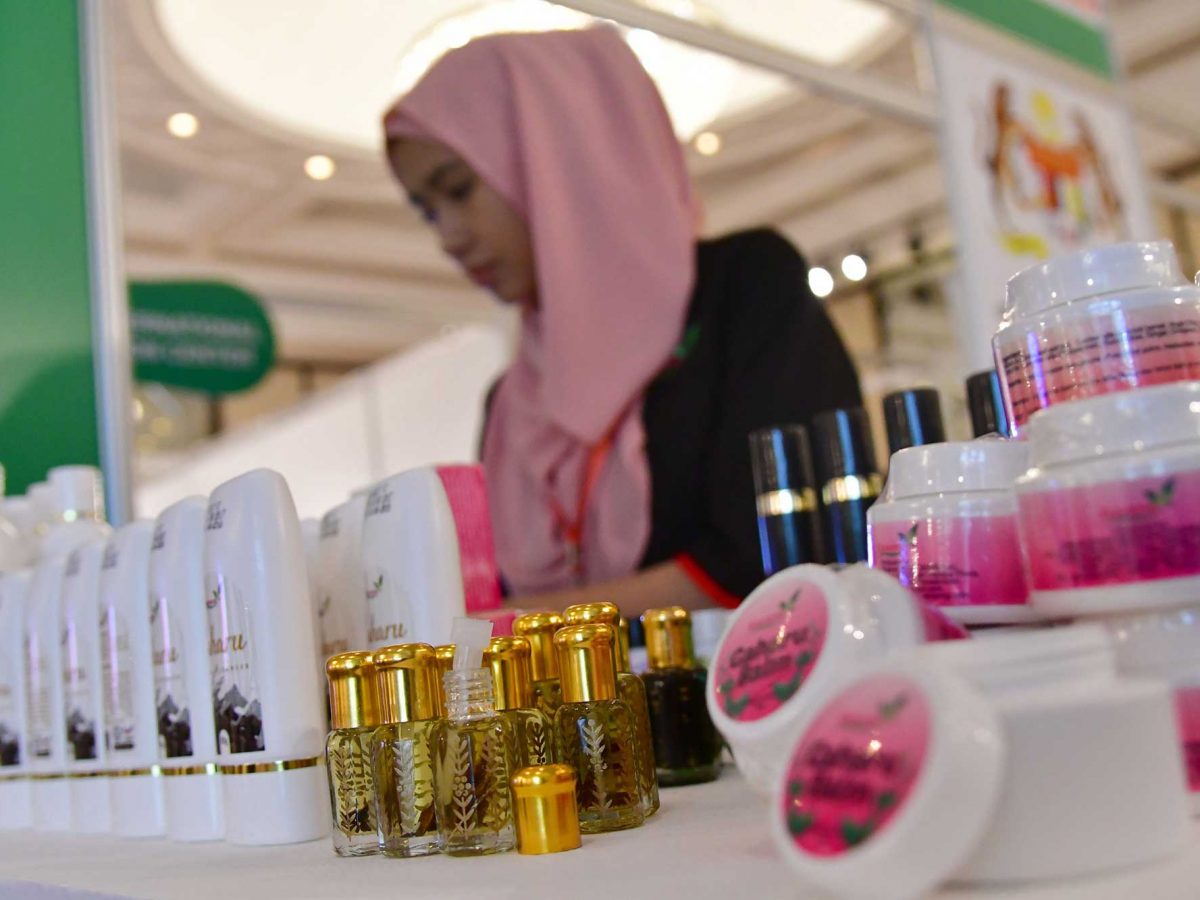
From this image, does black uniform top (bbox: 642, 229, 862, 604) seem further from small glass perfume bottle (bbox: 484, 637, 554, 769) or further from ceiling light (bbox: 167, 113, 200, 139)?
ceiling light (bbox: 167, 113, 200, 139)

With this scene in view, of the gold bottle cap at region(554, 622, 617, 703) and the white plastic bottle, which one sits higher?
the white plastic bottle

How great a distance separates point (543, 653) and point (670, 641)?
0.11 m

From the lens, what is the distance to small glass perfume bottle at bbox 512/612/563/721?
1.72 feet

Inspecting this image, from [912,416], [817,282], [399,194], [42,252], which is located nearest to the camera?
[912,416]

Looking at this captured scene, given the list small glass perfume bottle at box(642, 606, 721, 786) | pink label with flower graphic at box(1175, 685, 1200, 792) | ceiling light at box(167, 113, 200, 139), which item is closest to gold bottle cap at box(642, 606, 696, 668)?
small glass perfume bottle at box(642, 606, 721, 786)

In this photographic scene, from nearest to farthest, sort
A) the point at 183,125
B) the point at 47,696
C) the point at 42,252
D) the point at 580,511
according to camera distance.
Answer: the point at 47,696
the point at 42,252
the point at 580,511
the point at 183,125

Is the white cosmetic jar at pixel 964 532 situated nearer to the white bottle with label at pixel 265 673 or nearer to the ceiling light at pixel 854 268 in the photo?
the white bottle with label at pixel 265 673

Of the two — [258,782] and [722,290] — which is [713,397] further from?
[258,782]

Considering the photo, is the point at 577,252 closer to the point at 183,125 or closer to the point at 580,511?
the point at 580,511

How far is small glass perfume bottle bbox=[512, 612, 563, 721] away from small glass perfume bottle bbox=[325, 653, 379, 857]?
0.08 metres

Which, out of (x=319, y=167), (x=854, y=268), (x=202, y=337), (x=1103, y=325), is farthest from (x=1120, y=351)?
(x=854, y=268)

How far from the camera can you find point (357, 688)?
48 cm

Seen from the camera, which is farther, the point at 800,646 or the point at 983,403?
the point at 983,403

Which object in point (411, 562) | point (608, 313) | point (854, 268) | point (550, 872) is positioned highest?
point (854, 268)
